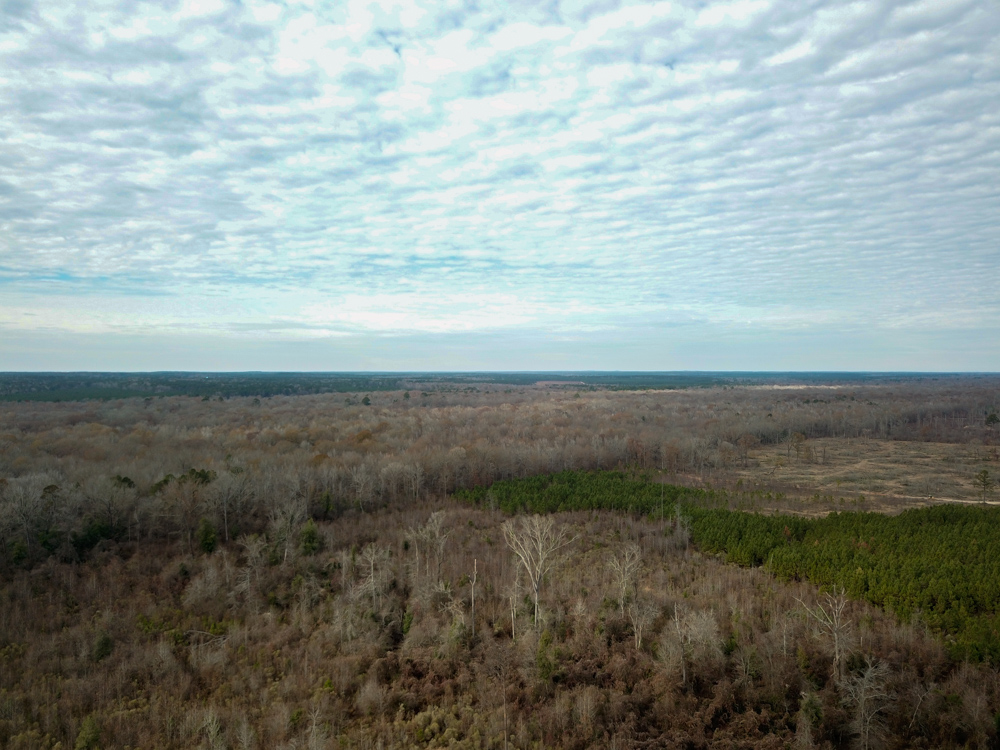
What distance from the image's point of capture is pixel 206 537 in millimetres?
37750

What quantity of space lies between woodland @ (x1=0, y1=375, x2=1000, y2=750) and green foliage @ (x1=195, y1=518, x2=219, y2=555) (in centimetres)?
21

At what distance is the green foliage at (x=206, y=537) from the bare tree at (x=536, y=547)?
20.0 meters

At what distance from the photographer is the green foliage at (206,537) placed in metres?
37.5

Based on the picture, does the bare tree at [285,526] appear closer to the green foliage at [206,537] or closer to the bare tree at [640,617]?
the green foliage at [206,537]

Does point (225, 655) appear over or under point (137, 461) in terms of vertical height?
under

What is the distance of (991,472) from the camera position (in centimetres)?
6103

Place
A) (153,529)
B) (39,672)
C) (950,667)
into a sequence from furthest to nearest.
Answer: (153,529), (39,672), (950,667)

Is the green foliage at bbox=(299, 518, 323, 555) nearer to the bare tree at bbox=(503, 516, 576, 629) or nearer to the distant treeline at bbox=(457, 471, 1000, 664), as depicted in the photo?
the bare tree at bbox=(503, 516, 576, 629)

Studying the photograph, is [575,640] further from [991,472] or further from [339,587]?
[991,472]

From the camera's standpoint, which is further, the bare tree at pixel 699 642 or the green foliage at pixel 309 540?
the green foliage at pixel 309 540

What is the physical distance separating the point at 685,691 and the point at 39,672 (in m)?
26.7

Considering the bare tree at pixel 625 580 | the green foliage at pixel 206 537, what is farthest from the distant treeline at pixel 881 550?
the green foliage at pixel 206 537

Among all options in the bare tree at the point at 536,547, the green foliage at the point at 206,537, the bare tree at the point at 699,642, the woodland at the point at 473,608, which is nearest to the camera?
the woodland at the point at 473,608

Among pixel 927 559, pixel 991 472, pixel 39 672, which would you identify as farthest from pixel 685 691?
pixel 991 472
